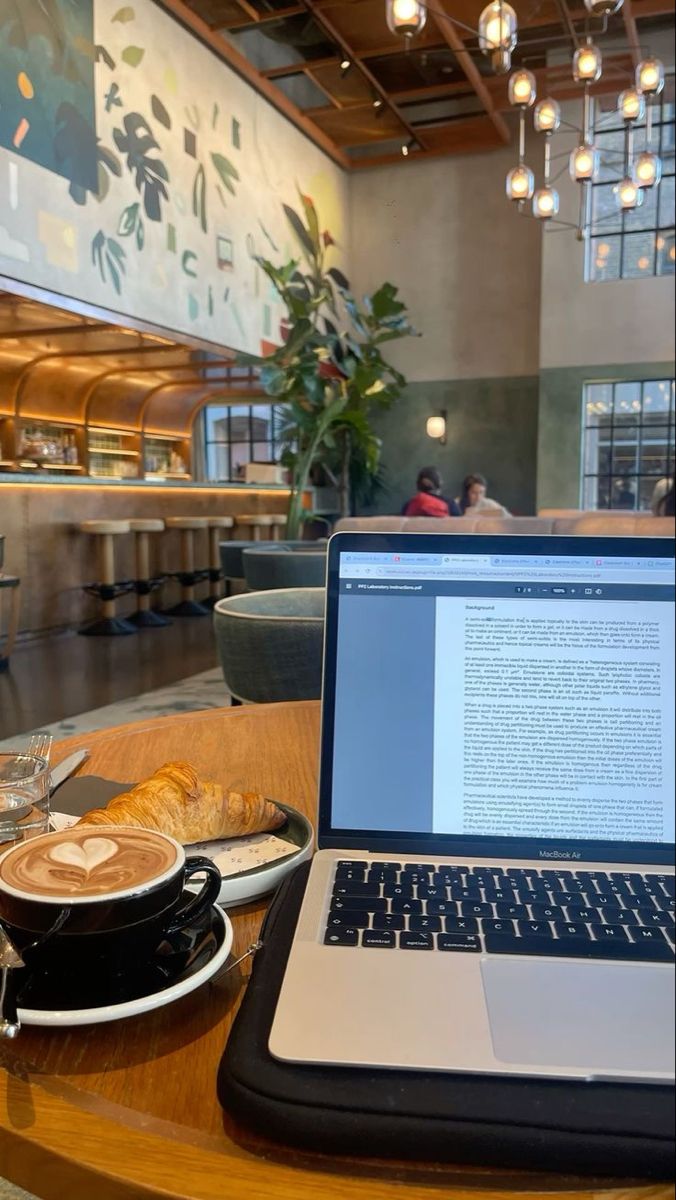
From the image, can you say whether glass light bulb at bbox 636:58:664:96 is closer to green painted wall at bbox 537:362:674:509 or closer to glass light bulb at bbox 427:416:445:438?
green painted wall at bbox 537:362:674:509

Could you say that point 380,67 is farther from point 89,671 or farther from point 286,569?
point 89,671

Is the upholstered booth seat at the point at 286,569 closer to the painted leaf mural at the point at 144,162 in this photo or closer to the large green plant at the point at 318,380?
the large green plant at the point at 318,380

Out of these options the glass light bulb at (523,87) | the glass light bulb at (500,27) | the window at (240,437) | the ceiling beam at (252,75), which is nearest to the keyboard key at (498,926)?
the glass light bulb at (500,27)

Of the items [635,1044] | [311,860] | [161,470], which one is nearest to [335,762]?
[311,860]

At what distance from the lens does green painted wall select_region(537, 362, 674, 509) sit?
9.72 meters

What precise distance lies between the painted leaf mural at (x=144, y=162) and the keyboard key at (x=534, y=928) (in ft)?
24.0

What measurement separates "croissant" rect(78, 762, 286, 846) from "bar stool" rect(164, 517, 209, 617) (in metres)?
7.34

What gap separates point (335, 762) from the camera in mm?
656

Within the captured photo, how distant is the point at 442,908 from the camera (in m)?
0.55

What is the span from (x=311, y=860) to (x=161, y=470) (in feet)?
32.4

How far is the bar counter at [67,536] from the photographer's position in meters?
6.03

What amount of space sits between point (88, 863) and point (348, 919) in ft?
0.57

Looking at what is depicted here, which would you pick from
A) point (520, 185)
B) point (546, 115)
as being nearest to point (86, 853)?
point (546, 115)

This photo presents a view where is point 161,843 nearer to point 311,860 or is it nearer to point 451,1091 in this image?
point 311,860
